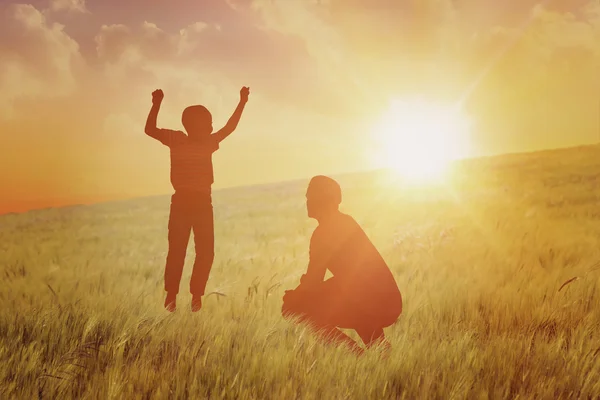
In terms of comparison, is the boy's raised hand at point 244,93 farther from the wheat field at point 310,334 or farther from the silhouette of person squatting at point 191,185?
the wheat field at point 310,334

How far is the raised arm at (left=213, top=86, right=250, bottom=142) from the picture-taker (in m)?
4.74

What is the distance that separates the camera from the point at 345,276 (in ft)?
11.8

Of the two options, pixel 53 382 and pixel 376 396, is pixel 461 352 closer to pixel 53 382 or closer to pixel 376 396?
pixel 376 396

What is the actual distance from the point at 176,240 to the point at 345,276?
1823 mm

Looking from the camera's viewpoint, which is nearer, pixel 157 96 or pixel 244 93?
pixel 157 96

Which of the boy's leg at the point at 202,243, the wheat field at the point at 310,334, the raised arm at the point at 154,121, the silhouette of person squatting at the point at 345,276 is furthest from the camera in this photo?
the boy's leg at the point at 202,243

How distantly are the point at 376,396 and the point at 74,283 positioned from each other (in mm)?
4087

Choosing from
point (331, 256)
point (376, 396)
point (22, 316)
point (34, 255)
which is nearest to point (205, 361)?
point (376, 396)

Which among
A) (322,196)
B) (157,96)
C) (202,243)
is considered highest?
(157,96)

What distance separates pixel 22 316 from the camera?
10.8 ft

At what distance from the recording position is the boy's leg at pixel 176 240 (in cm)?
456

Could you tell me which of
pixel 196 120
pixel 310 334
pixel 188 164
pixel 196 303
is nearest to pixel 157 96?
pixel 196 120

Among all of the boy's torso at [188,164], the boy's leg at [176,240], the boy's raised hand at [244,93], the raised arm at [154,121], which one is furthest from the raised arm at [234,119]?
the boy's leg at [176,240]

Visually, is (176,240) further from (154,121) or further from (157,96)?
(157,96)
